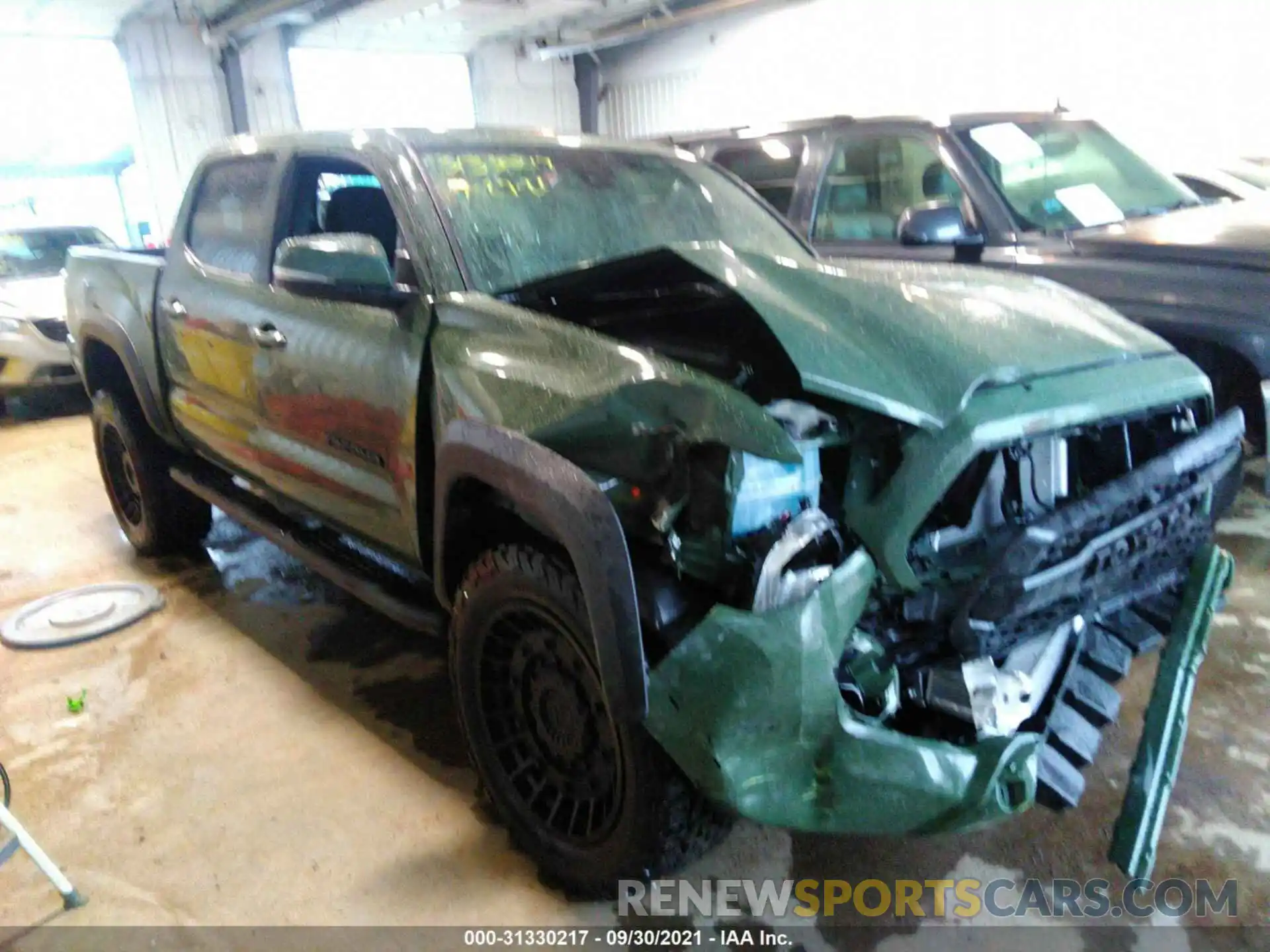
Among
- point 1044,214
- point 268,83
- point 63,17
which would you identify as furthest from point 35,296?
point 1044,214

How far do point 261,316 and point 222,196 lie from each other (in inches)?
35.1

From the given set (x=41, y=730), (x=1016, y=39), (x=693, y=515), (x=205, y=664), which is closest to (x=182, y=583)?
(x=205, y=664)

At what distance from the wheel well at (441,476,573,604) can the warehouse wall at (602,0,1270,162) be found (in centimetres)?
542

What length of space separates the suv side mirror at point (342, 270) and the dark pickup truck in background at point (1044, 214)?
250cm

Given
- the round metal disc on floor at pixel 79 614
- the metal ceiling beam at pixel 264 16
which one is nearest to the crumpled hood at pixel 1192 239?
the round metal disc on floor at pixel 79 614

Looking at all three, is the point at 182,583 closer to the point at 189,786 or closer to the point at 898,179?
the point at 189,786

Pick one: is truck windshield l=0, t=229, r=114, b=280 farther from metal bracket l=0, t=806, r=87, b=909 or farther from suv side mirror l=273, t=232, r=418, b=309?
metal bracket l=0, t=806, r=87, b=909

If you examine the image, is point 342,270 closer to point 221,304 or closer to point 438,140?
point 438,140

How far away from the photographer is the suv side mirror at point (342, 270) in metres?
2.24

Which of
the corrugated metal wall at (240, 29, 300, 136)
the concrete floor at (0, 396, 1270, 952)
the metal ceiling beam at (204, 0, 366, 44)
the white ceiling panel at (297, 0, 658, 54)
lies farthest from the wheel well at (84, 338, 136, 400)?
the corrugated metal wall at (240, 29, 300, 136)

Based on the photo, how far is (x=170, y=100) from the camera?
10.1 meters

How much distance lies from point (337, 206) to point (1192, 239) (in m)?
3.42

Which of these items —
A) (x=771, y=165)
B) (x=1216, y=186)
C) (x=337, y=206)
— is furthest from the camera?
(x=1216, y=186)

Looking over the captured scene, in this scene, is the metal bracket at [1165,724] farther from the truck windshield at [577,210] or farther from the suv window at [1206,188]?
the suv window at [1206,188]
